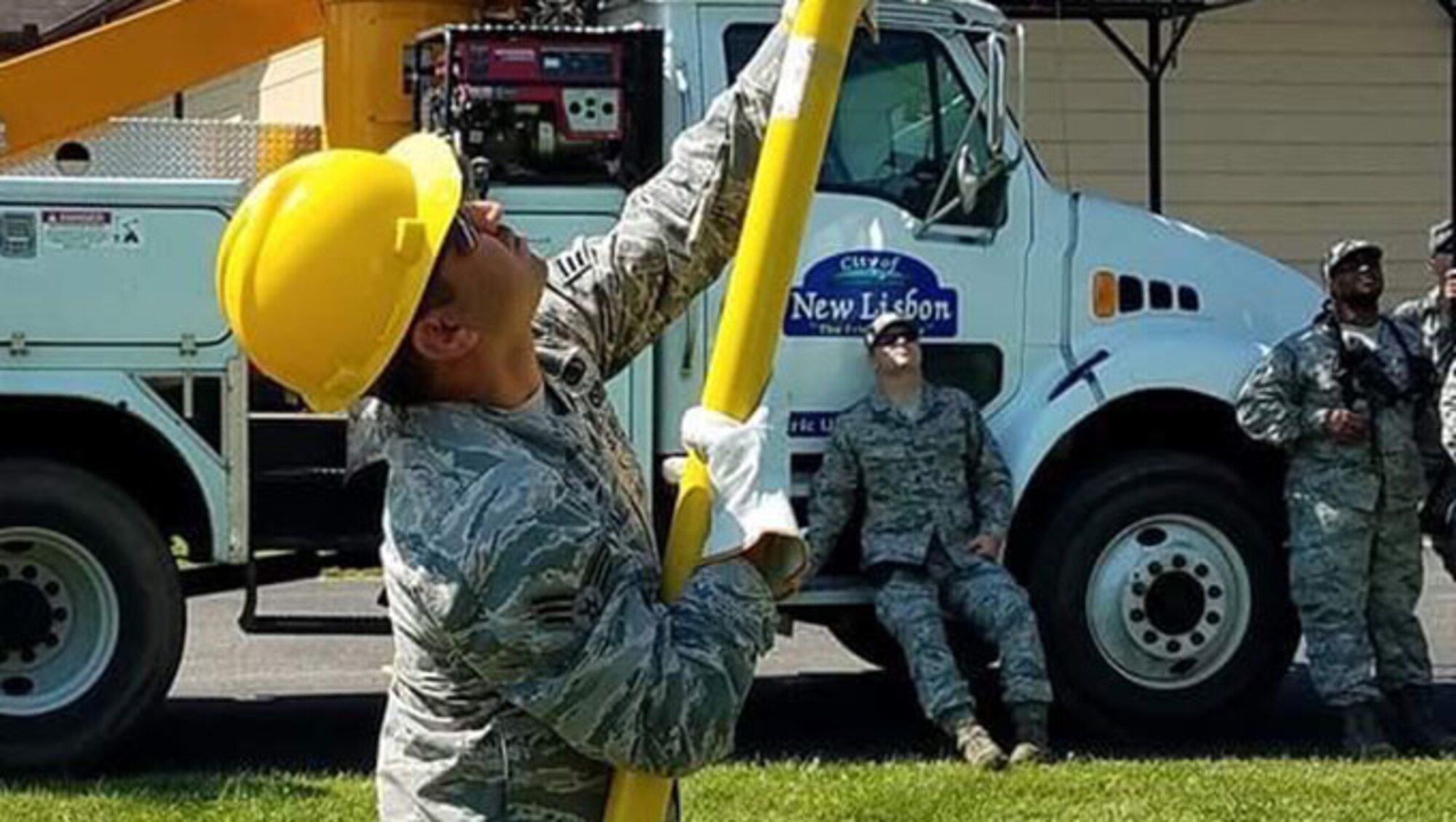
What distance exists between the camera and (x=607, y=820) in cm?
289

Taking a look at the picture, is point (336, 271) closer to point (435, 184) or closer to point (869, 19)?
point (435, 184)

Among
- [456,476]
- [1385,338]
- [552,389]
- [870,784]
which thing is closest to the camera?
[456,476]

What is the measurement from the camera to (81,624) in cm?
845

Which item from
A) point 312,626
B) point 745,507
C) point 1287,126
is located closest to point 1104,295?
point 312,626

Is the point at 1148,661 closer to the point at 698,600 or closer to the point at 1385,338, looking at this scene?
the point at 1385,338

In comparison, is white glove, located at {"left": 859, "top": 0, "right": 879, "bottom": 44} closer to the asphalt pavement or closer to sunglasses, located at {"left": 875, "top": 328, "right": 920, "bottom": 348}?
sunglasses, located at {"left": 875, "top": 328, "right": 920, "bottom": 348}

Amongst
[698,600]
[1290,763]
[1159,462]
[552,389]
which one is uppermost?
[552,389]

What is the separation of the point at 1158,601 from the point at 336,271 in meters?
6.69

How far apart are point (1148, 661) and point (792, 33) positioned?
623 cm

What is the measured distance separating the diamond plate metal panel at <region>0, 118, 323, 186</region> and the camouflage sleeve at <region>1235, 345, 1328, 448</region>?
3.38m

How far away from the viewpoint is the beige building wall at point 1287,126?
18656 mm

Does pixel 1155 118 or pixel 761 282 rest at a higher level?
pixel 1155 118

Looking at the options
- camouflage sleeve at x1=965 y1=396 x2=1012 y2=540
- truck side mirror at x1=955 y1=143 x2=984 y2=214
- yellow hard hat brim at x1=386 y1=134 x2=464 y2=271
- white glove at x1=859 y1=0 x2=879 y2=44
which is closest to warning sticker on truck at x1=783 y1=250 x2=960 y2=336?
truck side mirror at x1=955 y1=143 x2=984 y2=214

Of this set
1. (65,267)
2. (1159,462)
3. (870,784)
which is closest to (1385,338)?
(1159,462)
